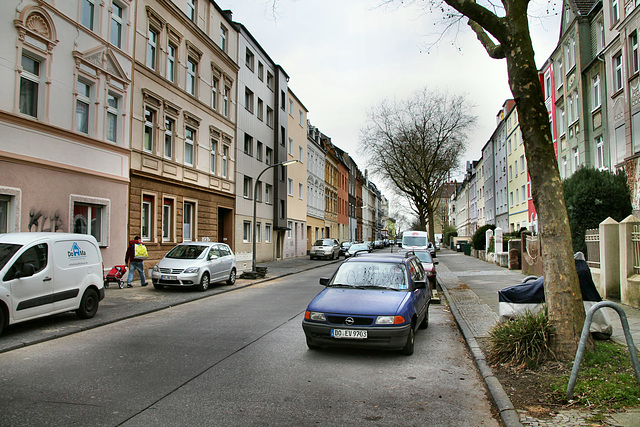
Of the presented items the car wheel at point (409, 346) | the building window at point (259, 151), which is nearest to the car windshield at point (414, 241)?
the building window at point (259, 151)

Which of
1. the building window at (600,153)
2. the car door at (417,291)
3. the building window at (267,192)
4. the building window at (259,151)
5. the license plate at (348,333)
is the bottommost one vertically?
the license plate at (348,333)

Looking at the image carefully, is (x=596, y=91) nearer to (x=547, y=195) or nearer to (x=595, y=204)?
(x=595, y=204)

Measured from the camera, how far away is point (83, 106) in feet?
51.4

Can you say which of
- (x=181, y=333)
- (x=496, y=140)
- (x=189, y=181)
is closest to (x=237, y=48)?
(x=189, y=181)

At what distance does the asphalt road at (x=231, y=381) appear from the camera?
4.47 metres

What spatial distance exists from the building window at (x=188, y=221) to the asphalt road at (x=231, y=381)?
1316 centimetres

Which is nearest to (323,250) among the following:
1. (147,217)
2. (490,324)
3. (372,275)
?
(147,217)

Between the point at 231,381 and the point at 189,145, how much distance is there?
18.4 meters

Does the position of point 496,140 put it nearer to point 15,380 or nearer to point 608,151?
point 608,151

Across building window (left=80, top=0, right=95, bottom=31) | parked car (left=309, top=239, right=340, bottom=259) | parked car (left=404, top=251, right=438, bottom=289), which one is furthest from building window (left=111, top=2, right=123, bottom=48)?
parked car (left=309, top=239, right=340, bottom=259)

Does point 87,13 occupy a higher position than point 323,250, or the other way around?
point 87,13

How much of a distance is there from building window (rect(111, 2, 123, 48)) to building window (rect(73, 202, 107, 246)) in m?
6.12

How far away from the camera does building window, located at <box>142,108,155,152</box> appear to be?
19.1 metres

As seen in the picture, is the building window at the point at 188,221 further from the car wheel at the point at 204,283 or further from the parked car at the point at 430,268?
the parked car at the point at 430,268
